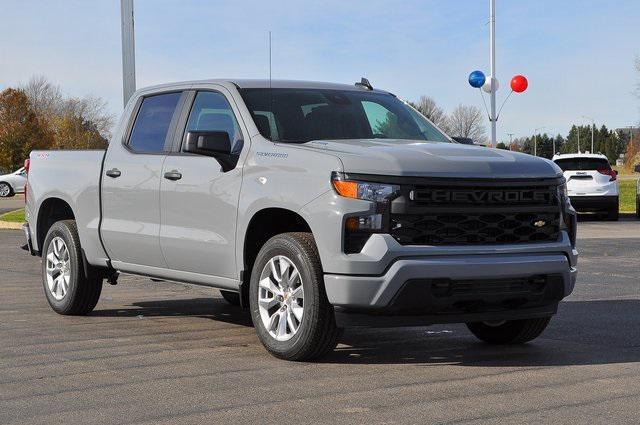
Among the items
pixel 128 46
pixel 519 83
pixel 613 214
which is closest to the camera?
pixel 128 46

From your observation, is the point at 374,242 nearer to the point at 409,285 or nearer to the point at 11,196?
the point at 409,285

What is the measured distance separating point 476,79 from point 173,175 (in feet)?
73.6

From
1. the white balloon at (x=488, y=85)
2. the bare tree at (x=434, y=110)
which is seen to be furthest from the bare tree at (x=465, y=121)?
the white balloon at (x=488, y=85)

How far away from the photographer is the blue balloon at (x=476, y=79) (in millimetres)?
29078

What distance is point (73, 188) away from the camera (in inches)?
350

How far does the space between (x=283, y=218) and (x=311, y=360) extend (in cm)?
101

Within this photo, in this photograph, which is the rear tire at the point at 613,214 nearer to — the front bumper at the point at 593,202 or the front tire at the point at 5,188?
the front bumper at the point at 593,202

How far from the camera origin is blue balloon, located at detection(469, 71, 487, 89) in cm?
2908

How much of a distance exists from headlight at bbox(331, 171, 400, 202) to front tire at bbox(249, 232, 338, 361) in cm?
46

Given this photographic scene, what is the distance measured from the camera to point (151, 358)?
6832 millimetres

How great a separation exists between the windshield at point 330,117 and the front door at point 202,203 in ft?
0.77

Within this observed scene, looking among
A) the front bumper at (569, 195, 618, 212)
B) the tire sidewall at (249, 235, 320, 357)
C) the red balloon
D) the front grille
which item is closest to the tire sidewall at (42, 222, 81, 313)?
the tire sidewall at (249, 235, 320, 357)

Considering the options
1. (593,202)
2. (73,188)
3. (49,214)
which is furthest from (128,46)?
(593,202)

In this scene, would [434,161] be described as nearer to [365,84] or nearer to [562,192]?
[562,192]
